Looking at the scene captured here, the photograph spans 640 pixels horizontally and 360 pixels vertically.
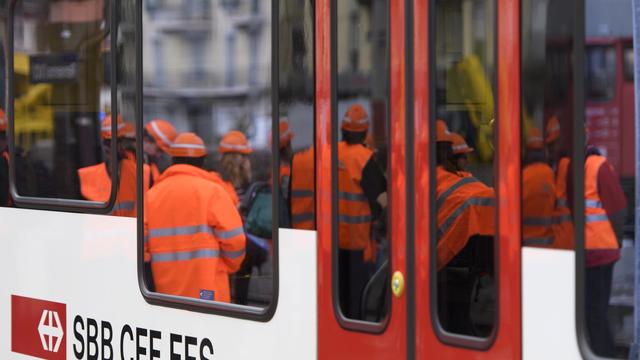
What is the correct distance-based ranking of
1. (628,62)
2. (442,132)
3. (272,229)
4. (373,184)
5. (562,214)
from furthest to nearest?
(272,229)
(373,184)
(442,132)
(562,214)
(628,62)

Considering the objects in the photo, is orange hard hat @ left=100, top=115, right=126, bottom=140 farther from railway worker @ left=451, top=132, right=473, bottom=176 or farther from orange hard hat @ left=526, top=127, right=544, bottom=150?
orange hard hat @ left=526, top=127, right=544, bottom=150

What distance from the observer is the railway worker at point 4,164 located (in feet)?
15.9

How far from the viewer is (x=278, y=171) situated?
351 centimetres

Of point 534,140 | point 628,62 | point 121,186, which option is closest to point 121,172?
point 121,186

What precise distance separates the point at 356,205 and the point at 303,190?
0.81ft

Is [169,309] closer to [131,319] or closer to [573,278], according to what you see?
[131,319]

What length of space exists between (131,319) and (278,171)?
109cm

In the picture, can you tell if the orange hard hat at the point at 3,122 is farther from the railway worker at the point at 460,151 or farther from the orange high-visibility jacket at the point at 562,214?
the orange high-visibility jacket at the point at 562,214

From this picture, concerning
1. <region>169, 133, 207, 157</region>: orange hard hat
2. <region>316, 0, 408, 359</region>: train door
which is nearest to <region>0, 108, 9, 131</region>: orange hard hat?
<region>169, 133, 207, 157</region>: orange hard hat

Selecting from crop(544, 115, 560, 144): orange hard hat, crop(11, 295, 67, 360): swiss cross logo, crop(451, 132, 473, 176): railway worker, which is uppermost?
crop(544, 115, 560, 144): orange hard hat

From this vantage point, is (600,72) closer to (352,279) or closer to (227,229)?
(352,279)

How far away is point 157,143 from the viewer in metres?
4.02

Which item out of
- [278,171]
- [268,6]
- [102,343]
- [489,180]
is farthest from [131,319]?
[489,180]

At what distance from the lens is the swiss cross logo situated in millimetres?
4461
